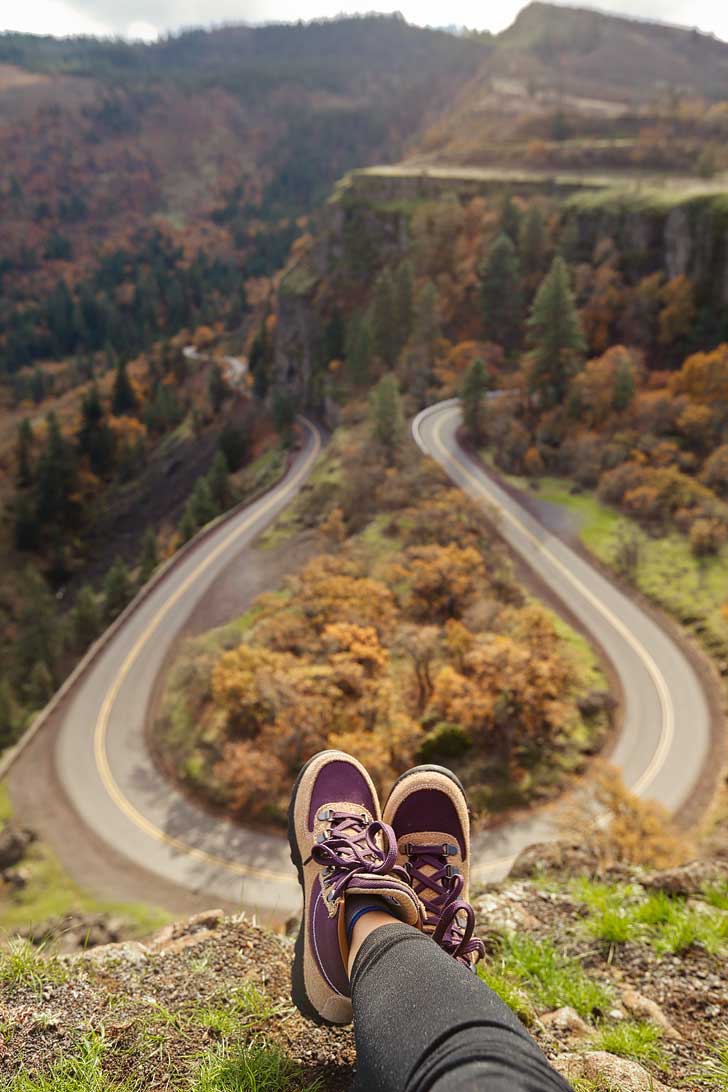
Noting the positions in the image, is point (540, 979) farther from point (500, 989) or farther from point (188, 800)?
point (188, 800)

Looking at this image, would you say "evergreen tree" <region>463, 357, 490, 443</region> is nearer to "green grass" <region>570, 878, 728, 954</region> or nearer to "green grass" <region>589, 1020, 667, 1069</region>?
"green grass" <region>570, 878, 728, 954</region>

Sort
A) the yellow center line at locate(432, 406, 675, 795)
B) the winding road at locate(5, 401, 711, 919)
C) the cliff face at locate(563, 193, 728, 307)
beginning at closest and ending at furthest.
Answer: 1. the winding road at locate(5, 401, 711, 919)
2. the yellow center line at locate(432, 406, 675, 795)
3. the cliff face at locate(563, 193, 728, 307)

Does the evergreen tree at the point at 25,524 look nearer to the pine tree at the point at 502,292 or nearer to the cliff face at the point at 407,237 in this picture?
the cliff face at the point at 407,237

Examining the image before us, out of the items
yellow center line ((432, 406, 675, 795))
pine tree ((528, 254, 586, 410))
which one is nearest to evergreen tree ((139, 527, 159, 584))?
yellow center line ((432, 406, 675, 795))

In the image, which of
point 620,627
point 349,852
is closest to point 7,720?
point 620,627

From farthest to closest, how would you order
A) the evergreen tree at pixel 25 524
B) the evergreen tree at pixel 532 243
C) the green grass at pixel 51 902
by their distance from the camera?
the evergreen tree at pixel 25 524
the evergreen tree at pixel 532 243
the green grass at pixel 51 902

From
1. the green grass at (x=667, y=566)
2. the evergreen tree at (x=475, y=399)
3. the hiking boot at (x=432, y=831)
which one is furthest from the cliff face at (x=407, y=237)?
the hiking boot at (x=432, y=831)

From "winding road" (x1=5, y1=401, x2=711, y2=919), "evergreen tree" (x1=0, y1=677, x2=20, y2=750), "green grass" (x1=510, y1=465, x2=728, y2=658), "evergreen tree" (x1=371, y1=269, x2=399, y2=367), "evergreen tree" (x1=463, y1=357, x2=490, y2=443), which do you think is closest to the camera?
"winding road" (x1=5, y1=401, x2=711, y2=919)

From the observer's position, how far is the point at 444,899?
414 centimetres

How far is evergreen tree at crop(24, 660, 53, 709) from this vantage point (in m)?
39.5

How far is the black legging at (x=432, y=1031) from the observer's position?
2127mm

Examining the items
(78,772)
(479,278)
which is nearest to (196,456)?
(479,278)

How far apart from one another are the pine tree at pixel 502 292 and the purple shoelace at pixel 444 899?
56.8 m

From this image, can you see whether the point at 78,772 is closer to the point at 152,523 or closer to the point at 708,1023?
the point at 708,1023
